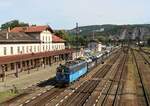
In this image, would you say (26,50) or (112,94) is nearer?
(112,94)

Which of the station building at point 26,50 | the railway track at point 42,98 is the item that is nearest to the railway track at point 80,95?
the railway track at point 42,98

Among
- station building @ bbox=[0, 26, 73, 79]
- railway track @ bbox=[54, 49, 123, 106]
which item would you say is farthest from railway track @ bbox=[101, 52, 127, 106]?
station building @ bbox=[0, 26, 73, 79]

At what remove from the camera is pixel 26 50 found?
230 feet

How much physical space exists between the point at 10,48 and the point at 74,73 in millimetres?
19590

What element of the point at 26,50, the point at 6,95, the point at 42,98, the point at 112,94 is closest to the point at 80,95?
the point at 112,94

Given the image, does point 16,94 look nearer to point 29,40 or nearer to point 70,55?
point 29,40

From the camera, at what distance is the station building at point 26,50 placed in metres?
56.7

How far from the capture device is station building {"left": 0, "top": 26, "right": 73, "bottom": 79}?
5672 cm

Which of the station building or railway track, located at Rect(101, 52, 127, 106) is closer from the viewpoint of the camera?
railway track, located at Rect(101, 52, 127, 106)

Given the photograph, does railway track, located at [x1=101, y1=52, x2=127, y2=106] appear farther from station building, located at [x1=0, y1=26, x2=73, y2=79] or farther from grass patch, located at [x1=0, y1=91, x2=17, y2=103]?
station building, located at [x1=0, y1=26, x2=73, y2=79]

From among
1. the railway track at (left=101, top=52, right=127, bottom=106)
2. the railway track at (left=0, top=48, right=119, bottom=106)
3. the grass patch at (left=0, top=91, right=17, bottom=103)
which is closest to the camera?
the railway track at (left=0, top=48, right=119, bottom=106)

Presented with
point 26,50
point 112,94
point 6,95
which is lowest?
point 112,94

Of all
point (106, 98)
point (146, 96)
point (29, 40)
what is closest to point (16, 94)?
point (106, 98)

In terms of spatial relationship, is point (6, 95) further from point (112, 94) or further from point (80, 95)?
point (112, 94)
